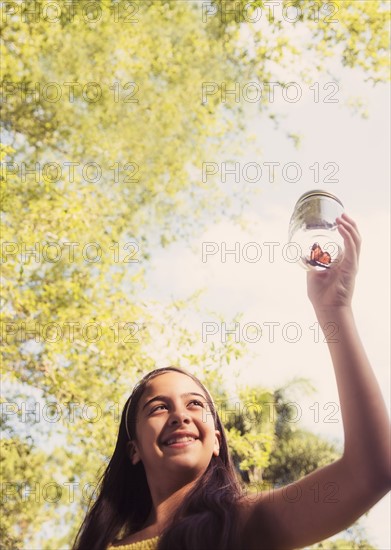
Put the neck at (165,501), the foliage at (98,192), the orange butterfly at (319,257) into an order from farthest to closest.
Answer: the foliage at (98,192) → the neck at (165,501) → the orange butterfly at (319,257)

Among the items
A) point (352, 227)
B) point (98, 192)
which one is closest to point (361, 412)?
point (352, 227)

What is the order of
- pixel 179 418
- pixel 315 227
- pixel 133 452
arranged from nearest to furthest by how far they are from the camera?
1. pixel 315 227
2. pixel 179 418
3. pixel 133 452

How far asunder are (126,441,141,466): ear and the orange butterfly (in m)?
0.79

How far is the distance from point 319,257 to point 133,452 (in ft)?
2.78

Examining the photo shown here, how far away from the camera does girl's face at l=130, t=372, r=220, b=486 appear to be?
6.31ft

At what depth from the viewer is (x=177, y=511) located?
1.83 meters

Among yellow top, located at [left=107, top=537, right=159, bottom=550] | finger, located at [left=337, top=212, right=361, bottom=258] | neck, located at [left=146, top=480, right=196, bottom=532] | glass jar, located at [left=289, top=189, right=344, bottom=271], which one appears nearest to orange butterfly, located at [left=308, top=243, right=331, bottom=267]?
glass jar, located at [left=289, top=189, right=344, bottom=271]

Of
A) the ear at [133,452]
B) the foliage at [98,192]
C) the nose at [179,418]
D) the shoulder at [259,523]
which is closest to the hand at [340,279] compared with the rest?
the shoulder at [259,523]

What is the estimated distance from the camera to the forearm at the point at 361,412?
142cm

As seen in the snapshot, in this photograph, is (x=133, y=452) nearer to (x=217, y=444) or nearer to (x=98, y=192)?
(x=217, y=444)

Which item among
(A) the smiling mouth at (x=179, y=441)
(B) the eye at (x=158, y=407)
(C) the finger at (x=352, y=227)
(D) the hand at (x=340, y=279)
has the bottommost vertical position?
(A) the smiling mouth at (x=179, y=441)

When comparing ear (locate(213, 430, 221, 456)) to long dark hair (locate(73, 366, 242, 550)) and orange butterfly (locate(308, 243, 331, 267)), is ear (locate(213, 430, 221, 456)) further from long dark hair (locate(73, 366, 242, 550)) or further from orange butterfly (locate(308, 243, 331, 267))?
orange butterfly (locate(308, 243, 331, 267))

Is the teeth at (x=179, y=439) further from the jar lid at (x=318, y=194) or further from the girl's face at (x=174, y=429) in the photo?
the jar lid at (x=318, y=194)

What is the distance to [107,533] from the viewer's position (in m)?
2.07
